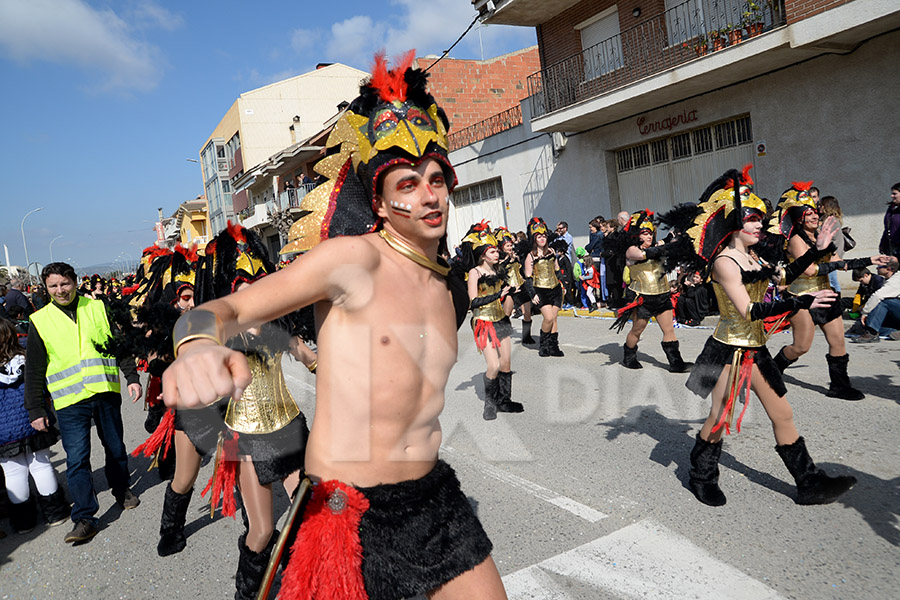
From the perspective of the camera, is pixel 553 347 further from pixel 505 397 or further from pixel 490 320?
pixel 505 397

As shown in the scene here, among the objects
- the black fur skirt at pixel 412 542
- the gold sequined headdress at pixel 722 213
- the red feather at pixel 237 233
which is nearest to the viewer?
the black fur skirt at pixel 412 542

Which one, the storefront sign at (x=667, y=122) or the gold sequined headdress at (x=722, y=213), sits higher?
the storefront sign at (x=667, y=122)

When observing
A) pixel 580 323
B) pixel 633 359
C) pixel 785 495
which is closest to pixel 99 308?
pixel 785 495

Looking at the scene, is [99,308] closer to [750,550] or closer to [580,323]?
[750,550]

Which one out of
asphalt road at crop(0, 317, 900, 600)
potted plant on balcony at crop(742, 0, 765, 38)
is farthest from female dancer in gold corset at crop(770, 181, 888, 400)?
potted plant on balcony at crop(742, 0, 765, 38)

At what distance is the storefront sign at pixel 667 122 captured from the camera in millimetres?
13422

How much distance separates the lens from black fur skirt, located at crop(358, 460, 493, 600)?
197 cm

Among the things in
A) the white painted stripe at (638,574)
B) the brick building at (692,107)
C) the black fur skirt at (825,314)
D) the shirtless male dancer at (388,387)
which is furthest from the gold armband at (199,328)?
the brick building at (692,107)

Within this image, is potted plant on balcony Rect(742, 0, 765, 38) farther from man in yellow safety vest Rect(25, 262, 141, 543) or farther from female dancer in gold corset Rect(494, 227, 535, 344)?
man in yellow safety vest Rect(25, 262, 141, 543)

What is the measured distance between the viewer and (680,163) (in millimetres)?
14023

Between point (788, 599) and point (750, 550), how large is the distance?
1.58 feet

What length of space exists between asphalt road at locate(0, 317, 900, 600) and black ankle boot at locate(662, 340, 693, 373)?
23.0 inches

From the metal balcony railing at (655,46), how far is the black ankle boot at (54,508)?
1228 centimetres

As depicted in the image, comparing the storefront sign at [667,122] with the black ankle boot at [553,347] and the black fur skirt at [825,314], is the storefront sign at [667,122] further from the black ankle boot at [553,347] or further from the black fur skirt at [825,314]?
the black fur skirt at [825,314]
